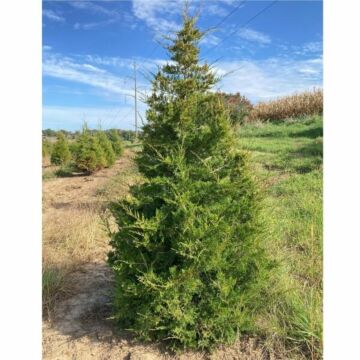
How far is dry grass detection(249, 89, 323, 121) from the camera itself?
2294 centimetres

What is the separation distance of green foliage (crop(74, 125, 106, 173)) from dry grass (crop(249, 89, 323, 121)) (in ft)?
41.9

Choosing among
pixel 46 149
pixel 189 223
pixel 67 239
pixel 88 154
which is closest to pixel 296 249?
pixel 189 223

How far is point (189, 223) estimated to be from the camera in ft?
8.58

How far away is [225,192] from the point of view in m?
2.82

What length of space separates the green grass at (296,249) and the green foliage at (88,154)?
734 cm

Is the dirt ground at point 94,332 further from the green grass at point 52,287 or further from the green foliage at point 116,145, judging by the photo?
the green foliage at point 116,145

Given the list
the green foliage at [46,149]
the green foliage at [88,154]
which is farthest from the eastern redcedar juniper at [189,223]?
the green foliage at [46,149]

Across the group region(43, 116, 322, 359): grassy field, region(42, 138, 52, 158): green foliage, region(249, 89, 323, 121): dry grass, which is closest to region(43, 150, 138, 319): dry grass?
region(43, 116, 322, 359): grassy field
